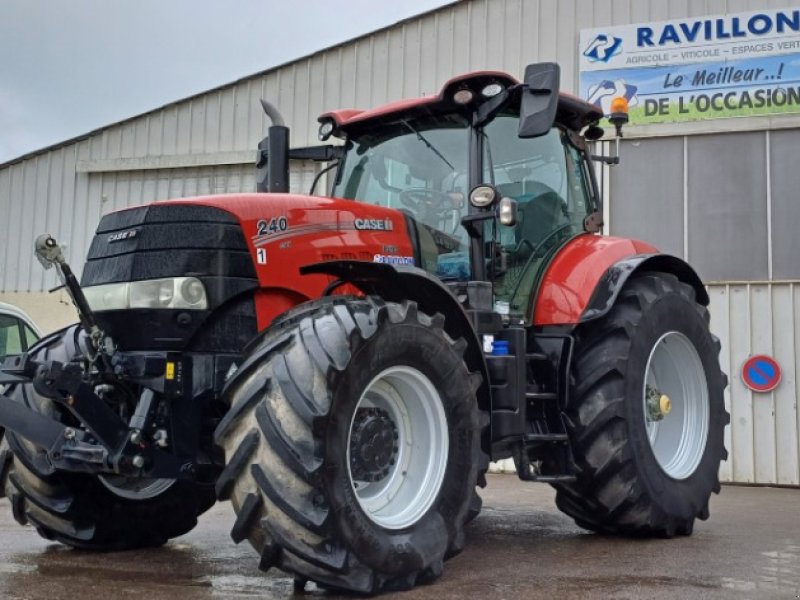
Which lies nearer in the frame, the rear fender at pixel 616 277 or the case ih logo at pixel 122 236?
the case ih logo at pixel 122 236

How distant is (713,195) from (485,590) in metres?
8.54

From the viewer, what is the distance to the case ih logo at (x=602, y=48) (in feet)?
39.0

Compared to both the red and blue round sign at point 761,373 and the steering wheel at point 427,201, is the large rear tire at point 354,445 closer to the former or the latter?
the steering wheel at point 427,201

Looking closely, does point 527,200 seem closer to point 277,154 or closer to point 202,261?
point 277,154

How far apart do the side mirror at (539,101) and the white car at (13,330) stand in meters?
7.57

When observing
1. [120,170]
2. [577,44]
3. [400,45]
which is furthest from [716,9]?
[120,170]

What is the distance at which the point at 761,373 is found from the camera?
10914 mm

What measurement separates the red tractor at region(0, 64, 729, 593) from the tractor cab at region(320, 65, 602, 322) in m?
0.01

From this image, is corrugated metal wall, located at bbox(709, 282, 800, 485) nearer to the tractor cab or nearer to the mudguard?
the mudguard

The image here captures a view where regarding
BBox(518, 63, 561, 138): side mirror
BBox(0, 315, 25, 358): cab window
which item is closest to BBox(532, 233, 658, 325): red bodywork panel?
BBox(518, 63, 561, 138): side mirror

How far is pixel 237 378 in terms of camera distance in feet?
12.5

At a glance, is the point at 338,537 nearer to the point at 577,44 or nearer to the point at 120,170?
the point at 577,44

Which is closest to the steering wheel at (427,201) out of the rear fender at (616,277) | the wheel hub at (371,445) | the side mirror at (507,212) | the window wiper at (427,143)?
the window wiper at (427,143)

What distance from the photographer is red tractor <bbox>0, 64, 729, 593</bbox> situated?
3.76 meters
